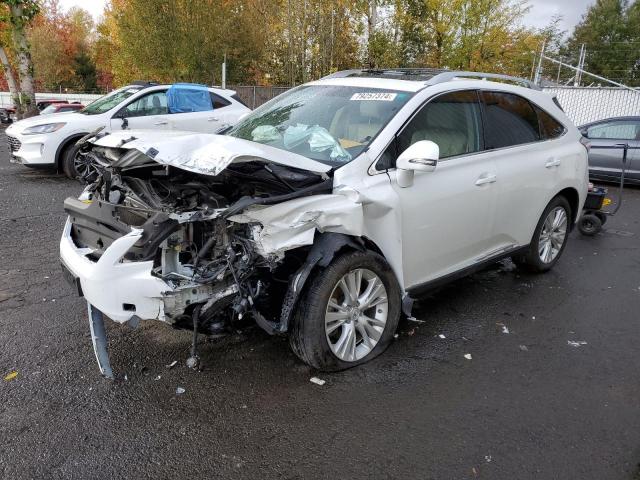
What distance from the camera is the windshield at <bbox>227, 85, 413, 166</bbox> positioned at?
3.52m

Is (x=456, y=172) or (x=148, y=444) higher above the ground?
(x=456, y=172)

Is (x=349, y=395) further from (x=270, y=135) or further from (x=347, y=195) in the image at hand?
(x=270, y=135)

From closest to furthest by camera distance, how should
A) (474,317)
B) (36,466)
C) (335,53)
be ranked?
(36,466)
(474,317)
(335,53)

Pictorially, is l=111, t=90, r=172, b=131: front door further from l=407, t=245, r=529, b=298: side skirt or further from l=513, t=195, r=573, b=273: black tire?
l=407, t=245, r=529, b=298: side skirt

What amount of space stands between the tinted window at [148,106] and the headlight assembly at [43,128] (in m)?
1.23

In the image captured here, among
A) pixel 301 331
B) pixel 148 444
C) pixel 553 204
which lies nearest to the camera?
pixel 148 444

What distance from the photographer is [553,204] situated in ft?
16.5

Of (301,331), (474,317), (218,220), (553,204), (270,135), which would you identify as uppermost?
(270,135)

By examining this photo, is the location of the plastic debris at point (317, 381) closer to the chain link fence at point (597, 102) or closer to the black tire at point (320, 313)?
the black tire at point (320, 313)

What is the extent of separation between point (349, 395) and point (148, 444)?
1.16 metres

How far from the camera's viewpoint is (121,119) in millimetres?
9883

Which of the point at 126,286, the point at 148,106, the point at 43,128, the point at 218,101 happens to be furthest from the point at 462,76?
the point at 43,128

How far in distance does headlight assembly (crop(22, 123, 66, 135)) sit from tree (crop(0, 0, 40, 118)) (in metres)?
8.54

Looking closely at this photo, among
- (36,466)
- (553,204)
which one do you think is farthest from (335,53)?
(36,466)
